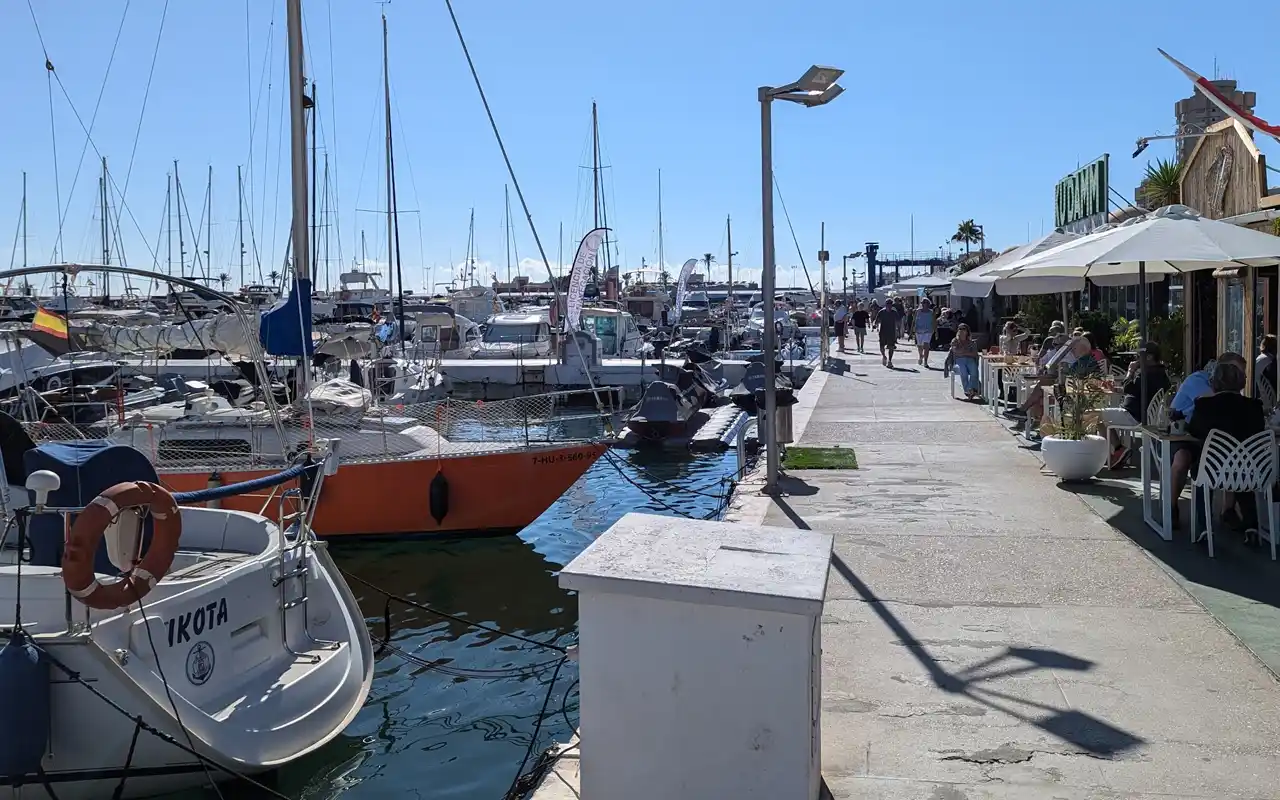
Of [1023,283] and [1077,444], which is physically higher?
[1023,283]

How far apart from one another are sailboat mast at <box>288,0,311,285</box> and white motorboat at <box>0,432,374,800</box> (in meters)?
4.99

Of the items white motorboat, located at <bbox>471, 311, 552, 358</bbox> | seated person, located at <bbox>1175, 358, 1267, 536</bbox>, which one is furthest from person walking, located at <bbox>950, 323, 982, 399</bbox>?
white motorboat, located at <bbox>471, 311, 552, 358</bbox>

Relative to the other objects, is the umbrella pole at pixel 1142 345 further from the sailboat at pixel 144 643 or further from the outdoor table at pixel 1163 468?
the sailboat at pixel 144 643

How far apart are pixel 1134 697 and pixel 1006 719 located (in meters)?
0.78

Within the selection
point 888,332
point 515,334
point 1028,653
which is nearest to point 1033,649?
point 1028,653

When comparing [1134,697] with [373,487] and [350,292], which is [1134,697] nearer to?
[373,487]

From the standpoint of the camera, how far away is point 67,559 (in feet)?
19.5

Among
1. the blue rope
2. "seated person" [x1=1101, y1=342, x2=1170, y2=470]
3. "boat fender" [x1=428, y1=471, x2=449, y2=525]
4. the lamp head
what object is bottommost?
"boat fender" [x1=428, y1=471, x2=449, y2=525]

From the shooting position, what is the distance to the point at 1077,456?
11.5 metres

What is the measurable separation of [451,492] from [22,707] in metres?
8.54

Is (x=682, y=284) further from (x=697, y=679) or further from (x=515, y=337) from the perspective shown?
(x=697, y=679)

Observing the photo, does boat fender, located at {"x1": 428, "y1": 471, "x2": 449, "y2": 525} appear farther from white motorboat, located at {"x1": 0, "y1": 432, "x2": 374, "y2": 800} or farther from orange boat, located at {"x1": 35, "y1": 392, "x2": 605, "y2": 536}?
white motorboat, located at {"x1": 0, "y1": 432, "x2": 374, "y2": 800}

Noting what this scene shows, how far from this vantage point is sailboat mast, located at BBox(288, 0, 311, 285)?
43.3 ft

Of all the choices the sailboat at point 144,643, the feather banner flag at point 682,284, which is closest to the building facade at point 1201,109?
the sailboat at point 144,643
